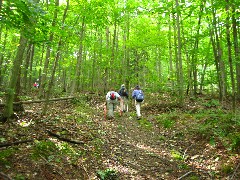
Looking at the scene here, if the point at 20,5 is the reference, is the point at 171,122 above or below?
below

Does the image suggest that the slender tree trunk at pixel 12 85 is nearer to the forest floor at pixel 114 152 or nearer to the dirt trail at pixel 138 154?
the forest floor at pixel 114 152

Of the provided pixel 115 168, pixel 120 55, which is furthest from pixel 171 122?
pixel 120 55

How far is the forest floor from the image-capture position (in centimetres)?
482

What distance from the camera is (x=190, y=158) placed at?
699 centimetres

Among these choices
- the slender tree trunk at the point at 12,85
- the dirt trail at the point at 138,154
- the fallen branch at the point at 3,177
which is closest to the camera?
the fallen branch at the point at 3,177

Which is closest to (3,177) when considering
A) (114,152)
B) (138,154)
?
(114,152)

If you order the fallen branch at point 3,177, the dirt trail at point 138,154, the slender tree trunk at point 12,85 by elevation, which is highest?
the slender tree trunk at point 12,85

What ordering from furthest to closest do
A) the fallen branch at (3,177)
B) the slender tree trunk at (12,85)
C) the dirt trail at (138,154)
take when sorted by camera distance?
1. the slender tree trunk at (12,85)
2. the dirt trail at (138,154)
3. the fallen branch at (3,177)

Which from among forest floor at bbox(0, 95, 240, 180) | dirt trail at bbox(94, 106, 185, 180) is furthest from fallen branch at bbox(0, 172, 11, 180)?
dirt trail at bbox(94, 106, 185, 180)

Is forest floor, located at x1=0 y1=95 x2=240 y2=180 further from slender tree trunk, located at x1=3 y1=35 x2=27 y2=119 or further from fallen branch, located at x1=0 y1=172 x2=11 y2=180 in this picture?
slender tree trunk, located at x1=3 y1=35 x2=27 y2=119

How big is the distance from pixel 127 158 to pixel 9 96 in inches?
174

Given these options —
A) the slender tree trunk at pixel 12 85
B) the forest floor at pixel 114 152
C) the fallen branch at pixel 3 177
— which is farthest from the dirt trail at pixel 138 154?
the slender tree trunk at pixel 12 85

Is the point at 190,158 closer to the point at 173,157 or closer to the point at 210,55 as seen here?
the point at 173,157

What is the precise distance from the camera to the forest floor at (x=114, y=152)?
482 cm
